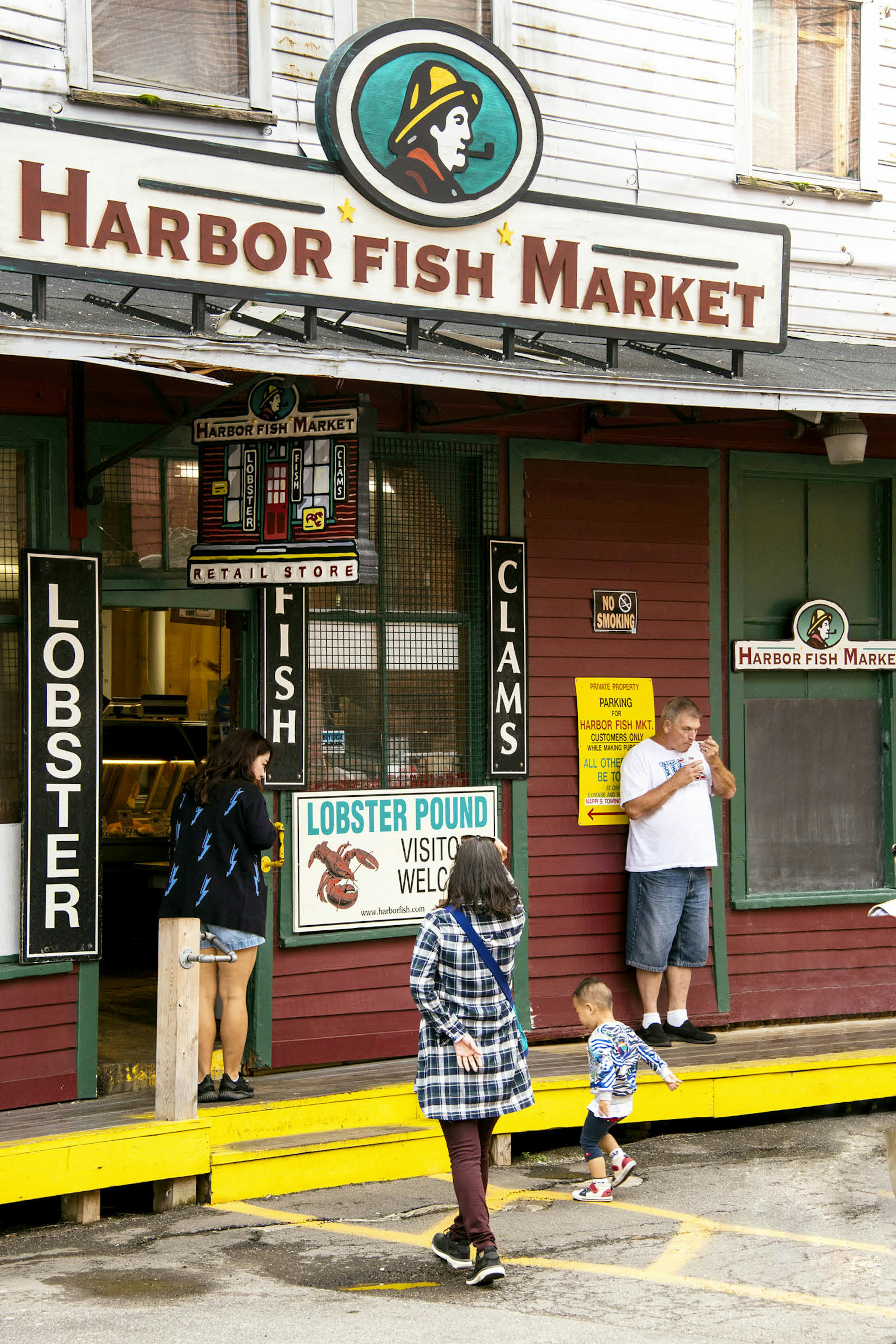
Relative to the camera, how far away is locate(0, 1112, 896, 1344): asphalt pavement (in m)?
5.39

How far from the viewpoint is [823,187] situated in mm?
10898

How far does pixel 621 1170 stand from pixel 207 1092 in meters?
1.96

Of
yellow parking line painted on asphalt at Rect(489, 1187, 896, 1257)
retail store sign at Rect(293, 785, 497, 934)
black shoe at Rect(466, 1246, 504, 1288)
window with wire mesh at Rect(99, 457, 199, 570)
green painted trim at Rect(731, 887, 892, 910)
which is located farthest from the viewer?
green painted trim at Rect(731, 887, 892, 910)

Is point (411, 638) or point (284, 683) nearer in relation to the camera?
point (284, 683)

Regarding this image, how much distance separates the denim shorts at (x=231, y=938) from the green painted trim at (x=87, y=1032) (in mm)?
608

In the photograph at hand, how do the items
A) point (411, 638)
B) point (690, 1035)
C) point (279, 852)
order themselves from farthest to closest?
1. point (690, 1035)
2. point (411, 638)
3. point (279, 852)

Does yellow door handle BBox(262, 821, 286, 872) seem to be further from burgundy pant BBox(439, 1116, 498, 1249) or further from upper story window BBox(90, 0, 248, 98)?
upper story window BBox(90, 0, 248, 98)

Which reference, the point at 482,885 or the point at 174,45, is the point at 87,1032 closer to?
the point at 482,885

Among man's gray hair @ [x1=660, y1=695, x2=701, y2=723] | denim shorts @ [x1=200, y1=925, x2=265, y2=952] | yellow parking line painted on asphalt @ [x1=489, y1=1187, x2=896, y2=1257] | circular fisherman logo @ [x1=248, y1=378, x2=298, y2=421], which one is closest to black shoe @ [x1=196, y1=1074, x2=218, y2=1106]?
denim shorts @ [x1=200, y1=925, x2=265, y2=952]

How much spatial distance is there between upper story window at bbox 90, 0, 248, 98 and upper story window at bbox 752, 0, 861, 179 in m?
3.67

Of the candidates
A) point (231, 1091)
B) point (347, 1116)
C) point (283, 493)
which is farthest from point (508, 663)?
point (231, 1091)

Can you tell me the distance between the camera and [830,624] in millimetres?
10258

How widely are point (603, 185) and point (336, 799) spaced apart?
432 centimetres

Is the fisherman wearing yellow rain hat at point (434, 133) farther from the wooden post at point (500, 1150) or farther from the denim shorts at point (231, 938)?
the wooden post at point (500, 1150)
